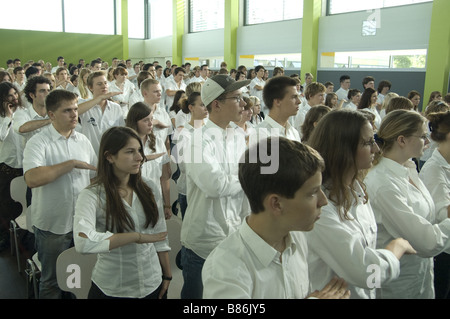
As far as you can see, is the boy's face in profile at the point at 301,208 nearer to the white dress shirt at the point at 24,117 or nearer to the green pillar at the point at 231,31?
the white dress shirt at the point at 24,117

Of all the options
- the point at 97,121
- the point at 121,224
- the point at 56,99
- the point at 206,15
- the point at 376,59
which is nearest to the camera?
the point at 121,224

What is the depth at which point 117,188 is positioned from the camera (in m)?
2.03

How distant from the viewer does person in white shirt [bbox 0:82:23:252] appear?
394 cm

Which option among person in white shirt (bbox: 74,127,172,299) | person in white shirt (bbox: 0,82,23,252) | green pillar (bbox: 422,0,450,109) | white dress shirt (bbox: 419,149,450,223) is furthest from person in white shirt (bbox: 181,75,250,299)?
green pillar (bbox: 422,0,450,109)

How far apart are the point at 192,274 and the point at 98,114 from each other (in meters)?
2.59

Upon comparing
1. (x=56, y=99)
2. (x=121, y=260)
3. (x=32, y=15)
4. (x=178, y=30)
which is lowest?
(x=121, y=260)

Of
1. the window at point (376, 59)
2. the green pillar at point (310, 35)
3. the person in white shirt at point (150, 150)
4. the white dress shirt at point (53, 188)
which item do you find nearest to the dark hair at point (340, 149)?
the person in white shirt at point (150, 150)

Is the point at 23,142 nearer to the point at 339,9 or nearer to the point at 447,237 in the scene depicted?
the point at 447,237

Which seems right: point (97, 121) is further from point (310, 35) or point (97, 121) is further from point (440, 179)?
point (310, 35)

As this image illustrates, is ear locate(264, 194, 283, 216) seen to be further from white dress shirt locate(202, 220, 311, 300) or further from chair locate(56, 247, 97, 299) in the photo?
chair locate(56, 247, 97, 299)

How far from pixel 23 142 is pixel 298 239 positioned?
3.67m

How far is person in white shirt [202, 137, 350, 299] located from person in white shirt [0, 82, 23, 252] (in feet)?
11.2

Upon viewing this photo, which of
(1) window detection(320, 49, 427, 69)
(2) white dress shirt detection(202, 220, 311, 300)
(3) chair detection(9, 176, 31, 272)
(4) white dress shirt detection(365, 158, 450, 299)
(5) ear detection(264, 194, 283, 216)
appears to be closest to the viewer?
(2) white dress shirt detection(202, 220, 311, 300)

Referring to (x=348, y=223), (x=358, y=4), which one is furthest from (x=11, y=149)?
(x=358, y=4)
